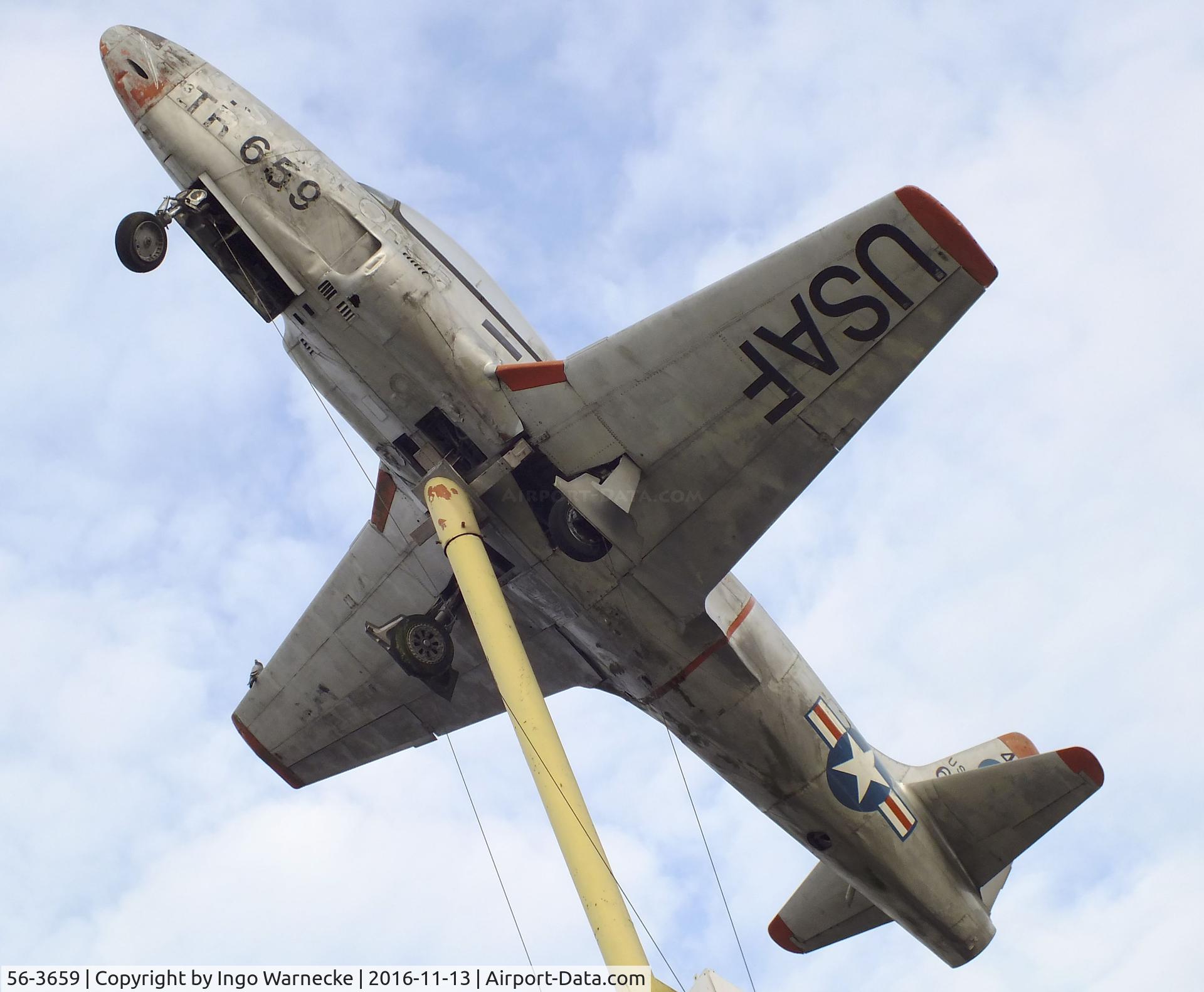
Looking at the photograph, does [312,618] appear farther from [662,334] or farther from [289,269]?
[662,334]

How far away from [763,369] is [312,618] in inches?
383

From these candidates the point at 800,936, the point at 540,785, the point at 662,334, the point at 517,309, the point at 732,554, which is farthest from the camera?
the point at 800,936

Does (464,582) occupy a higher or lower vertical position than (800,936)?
higher

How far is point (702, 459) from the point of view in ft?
59.9

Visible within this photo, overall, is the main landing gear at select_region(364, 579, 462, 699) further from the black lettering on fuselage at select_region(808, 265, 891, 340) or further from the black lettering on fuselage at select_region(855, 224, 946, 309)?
the black lettering on fuselage at select_region(855, 224, 946, 309)

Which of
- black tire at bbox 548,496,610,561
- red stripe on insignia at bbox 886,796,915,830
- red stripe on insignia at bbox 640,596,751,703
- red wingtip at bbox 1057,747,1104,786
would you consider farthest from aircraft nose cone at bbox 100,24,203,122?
red wingtip at bbox 1057,747,1104,786

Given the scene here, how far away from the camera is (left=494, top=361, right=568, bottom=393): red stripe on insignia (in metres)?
17.9

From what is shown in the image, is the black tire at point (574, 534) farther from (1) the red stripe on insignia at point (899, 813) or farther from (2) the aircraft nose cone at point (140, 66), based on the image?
(2) the aircraft nose cone at point (140, 66)

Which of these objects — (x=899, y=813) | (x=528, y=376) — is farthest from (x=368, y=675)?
(x=899, y=813)

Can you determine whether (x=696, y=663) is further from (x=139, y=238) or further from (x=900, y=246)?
(x=139, y=238)

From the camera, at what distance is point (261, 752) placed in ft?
80.7

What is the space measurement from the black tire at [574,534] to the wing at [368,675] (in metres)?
3.28

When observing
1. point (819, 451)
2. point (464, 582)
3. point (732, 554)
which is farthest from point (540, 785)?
point (819, 451)

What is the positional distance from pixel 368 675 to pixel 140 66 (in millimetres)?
10229
